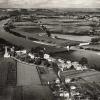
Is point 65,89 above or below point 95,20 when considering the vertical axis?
below

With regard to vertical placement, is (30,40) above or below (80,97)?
above

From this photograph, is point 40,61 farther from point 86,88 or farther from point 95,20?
point 95,20

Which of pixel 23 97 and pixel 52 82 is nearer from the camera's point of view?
pixel 23 97

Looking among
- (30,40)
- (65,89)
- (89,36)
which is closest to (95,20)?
(89,36)

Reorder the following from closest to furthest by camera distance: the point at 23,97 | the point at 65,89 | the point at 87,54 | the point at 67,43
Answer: the point at 23,97 < the point at 65,89 < the point at 87,54 < the point at 67,43

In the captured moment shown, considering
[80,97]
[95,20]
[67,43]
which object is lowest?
[80,97]

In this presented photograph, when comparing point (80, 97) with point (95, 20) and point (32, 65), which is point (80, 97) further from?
point (95, 20)

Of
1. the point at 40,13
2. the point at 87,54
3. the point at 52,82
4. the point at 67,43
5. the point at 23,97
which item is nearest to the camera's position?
the point at 23,97

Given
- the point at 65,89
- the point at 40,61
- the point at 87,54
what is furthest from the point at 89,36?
the point at 65,89

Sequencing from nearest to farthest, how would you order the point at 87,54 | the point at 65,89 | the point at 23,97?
the point at 23,97 → the point at 65,89 → the point at 87,54
